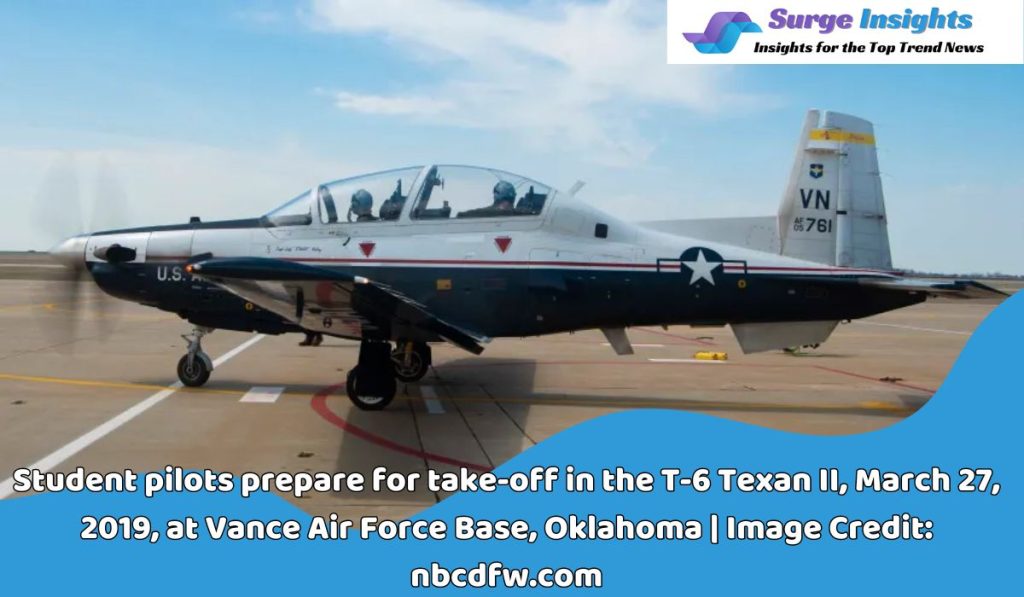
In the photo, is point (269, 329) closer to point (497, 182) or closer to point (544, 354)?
point (497, 182)

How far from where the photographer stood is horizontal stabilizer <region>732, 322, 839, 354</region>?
984 cm

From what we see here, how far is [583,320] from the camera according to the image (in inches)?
377

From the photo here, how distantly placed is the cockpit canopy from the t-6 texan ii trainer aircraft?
0.04ft

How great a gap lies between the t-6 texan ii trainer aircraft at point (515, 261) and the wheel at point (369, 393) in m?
0.37

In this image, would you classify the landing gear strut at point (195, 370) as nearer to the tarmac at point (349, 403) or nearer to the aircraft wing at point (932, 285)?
the tarmac at point (349, 403)

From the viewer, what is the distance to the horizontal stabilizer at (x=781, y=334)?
9.84m

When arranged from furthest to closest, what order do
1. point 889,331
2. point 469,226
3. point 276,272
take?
point 889,331, point 469,226, point 276,272

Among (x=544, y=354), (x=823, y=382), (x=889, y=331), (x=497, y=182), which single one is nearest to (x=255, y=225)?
(x=497, y=182)

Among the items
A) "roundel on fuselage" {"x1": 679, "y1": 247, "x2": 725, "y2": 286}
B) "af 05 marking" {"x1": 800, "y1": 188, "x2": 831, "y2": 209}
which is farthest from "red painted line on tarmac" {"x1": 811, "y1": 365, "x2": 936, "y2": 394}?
"roundel on fuselage" {"x1": 679, "y1": 247, "x2": 725, "y2": 286}

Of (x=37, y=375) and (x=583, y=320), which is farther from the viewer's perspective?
(x=37, y=375)

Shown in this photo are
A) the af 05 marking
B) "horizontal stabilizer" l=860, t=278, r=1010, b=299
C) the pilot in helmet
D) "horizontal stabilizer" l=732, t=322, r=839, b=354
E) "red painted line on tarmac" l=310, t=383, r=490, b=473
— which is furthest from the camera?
the af 05 marking

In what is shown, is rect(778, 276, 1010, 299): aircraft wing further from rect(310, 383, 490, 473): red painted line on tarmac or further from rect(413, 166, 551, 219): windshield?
rect(310, 383, 490, 473): red painted line on tarmac

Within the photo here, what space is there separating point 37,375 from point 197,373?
7.78 ft

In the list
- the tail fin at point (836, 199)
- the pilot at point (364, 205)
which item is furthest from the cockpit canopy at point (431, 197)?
the tail fin at point (836, 199)
